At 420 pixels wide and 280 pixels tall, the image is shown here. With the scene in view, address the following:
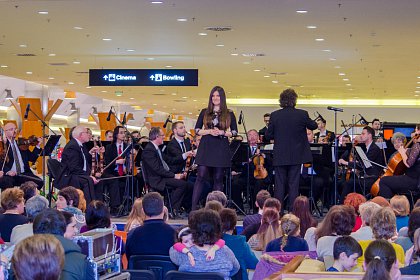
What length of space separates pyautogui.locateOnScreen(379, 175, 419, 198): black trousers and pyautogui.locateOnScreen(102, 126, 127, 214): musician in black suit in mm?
4430

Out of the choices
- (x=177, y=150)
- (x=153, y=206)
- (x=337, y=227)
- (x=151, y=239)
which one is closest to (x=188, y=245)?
→ (x=151, y=239)

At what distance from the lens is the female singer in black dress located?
424 inches

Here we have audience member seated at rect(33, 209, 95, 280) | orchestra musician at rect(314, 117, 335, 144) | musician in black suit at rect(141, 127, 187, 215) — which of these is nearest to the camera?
audience member seated at rect(33, 209, 95, 280)

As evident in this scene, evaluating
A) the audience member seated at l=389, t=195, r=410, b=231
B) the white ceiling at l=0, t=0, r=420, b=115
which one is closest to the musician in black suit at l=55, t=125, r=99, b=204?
the white ceiling at l=0, t=0, r=420, b=115

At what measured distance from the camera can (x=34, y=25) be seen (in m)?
15.7

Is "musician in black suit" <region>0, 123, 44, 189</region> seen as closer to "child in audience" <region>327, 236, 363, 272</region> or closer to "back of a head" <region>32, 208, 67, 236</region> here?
"back of a head" <region>32, 208, 67, 236</region>

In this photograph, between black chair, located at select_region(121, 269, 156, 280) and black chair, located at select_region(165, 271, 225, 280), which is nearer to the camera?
black chair, located at select_region(165, 271, 225, 280)

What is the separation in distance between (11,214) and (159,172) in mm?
4895

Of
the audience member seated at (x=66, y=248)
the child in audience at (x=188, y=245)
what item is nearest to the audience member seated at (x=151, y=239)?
the child in audience at (x=188, y=245)

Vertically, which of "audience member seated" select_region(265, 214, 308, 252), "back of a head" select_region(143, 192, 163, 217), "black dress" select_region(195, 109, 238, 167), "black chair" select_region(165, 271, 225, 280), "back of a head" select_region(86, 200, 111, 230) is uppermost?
"black dress" select_region(195, 109, 238, 167)

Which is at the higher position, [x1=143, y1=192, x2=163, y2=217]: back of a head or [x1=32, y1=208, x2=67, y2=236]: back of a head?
[x1=32, y1=208, x2=67, y2=236]: back of a head

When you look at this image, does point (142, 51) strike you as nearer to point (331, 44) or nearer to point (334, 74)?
point (331, 44)

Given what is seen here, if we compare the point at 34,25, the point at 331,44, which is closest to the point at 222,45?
the point at 331,44

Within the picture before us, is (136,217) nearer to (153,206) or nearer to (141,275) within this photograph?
(153,206)
